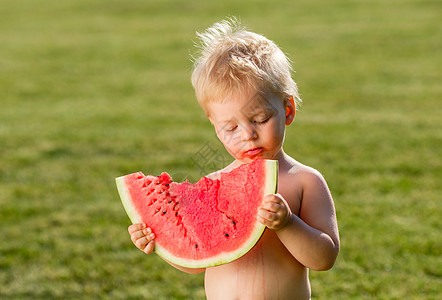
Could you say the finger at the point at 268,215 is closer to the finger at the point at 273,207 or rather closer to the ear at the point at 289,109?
the finger at the point at 273,207

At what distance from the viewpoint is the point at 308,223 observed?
7.03ft

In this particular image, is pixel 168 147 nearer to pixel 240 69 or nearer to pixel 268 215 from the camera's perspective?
pixel 240 69

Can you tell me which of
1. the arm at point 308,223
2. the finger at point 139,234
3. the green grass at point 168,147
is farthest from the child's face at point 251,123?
the green grass at point 168,147

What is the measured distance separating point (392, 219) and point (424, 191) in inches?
26.6

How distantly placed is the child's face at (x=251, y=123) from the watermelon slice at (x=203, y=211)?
7 cm

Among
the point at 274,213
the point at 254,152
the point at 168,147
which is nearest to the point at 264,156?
the point at 254,152

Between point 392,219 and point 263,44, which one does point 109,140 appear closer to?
point 392,219

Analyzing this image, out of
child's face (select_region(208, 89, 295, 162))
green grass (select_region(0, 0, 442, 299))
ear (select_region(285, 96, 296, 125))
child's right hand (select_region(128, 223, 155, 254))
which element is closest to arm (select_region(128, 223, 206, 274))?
child's right hand (select_region(128, 223, 155, 254))

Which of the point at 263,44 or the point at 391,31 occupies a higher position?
the point at 263,44

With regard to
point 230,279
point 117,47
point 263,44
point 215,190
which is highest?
point 263,44

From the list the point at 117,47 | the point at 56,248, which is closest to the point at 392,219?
A: the point at 56,248

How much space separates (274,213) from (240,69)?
52 cm

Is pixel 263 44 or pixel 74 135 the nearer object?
pixel 263 44

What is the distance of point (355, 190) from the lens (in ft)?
17.5
